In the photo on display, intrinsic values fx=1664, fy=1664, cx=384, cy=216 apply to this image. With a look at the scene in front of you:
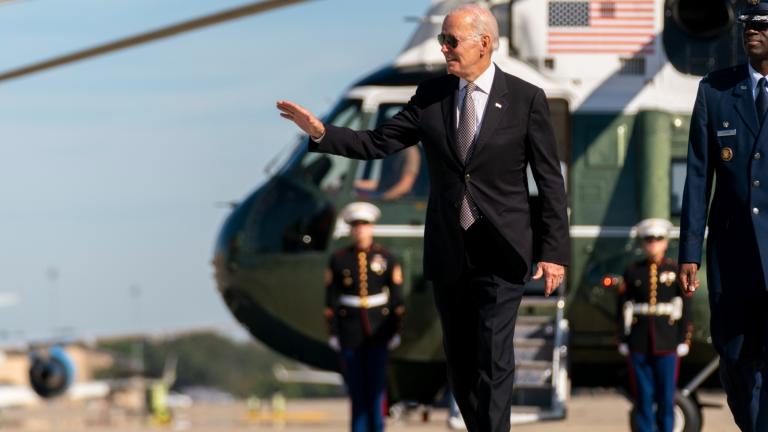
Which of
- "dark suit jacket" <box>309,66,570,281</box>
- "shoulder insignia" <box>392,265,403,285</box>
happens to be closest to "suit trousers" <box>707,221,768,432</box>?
"dark suit jacket" <box>309,66,570,281</box>

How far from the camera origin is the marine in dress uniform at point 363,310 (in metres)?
12.0

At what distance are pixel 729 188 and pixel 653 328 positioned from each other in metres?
5.35

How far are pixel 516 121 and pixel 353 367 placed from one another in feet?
17.3

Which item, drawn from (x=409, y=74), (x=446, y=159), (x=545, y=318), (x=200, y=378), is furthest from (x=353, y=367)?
(x=200, y=378)

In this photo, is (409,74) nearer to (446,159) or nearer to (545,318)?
(545,318)

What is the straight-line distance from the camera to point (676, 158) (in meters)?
13.2

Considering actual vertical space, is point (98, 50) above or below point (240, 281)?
above

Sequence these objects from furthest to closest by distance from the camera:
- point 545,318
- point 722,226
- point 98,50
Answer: point 545,318 < point 98,50 < point 722,226

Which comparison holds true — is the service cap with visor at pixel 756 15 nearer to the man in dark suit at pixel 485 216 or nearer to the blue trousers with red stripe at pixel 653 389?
the man in dark suit at pixel 485 216

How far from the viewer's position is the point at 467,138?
7121 millimetres

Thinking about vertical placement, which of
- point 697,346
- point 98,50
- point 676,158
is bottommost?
point 697,346

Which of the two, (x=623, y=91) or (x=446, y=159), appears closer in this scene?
(x=446, y=159)

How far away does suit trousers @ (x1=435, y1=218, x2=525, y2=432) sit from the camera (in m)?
7.04

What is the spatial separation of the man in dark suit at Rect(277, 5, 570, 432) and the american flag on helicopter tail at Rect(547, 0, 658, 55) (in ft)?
20.6
